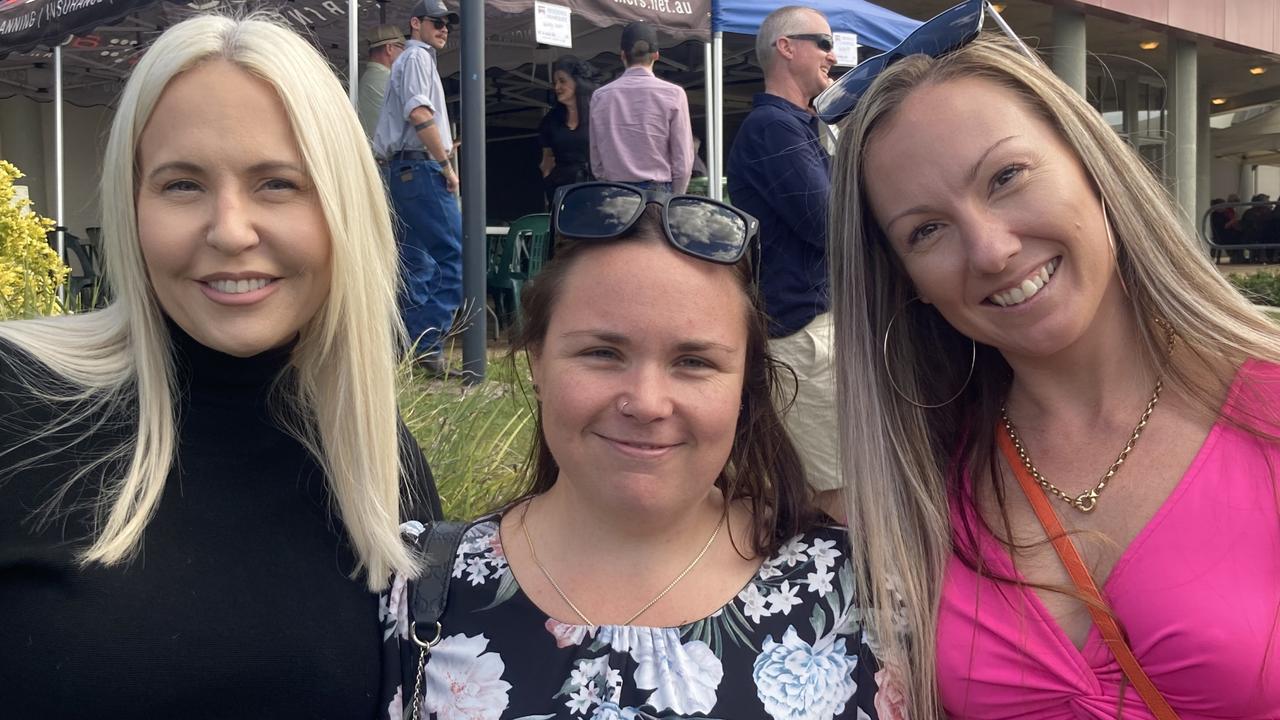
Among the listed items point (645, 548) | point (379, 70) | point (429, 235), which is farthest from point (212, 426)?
point (379, 70)

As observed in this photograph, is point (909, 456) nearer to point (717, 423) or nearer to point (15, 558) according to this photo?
point (717, 423)

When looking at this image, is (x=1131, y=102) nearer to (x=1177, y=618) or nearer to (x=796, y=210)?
(x=796, y=210)

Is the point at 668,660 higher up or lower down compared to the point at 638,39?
lower down

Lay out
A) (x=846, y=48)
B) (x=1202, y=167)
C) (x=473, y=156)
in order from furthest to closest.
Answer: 1. (x=1202, y=167)
2. (x=846, y=48)
3. (x=473, y=156)

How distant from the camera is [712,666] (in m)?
1.67

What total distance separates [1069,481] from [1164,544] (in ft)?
0.66

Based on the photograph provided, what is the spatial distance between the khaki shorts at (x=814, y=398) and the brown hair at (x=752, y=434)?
30.1 inches

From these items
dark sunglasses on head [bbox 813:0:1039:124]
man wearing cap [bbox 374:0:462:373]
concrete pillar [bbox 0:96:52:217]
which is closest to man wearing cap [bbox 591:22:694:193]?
man wearing cap [bbox 374:0:462:373]

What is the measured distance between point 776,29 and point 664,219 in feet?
9.69

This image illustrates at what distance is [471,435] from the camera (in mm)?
3678

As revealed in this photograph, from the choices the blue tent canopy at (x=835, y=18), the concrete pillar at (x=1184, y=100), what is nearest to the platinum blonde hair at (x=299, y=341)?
the blue tent canopy at (x=835, y=18)

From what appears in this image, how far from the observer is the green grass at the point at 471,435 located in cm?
336

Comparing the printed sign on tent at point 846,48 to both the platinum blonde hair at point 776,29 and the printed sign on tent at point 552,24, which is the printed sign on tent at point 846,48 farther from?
the printed sign on tent at point 552,24

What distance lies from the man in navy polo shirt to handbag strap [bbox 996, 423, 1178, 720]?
845mm
